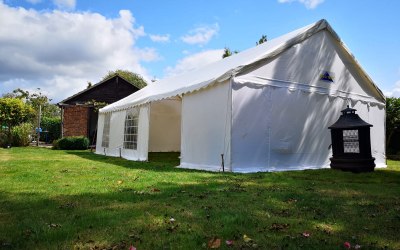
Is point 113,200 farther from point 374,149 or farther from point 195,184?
point 374,149

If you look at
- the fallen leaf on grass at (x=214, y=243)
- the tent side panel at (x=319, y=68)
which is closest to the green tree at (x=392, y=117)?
the tent side panel at (x=319, y=68)

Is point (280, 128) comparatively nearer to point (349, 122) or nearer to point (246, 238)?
point (349, 122)

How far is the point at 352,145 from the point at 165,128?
9.66 m

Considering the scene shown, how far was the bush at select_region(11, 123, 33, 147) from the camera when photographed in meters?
18.0

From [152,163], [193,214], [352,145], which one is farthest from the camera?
[152,163]

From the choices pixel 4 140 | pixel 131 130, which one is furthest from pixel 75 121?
pixel 131 130

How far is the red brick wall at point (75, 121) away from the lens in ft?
72.9

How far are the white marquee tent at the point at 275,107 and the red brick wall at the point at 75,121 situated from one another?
12902 mm

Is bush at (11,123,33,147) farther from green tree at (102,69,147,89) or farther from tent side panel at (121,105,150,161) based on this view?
green tree at (102,69,147,89)

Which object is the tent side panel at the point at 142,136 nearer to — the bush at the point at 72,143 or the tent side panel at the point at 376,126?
the tent side panel at the point at 376,126

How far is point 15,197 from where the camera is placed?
3938mm

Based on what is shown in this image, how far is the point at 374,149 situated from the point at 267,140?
4760 millimetres

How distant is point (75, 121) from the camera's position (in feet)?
73.6

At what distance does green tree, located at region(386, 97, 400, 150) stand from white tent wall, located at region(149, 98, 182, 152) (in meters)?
9.16
